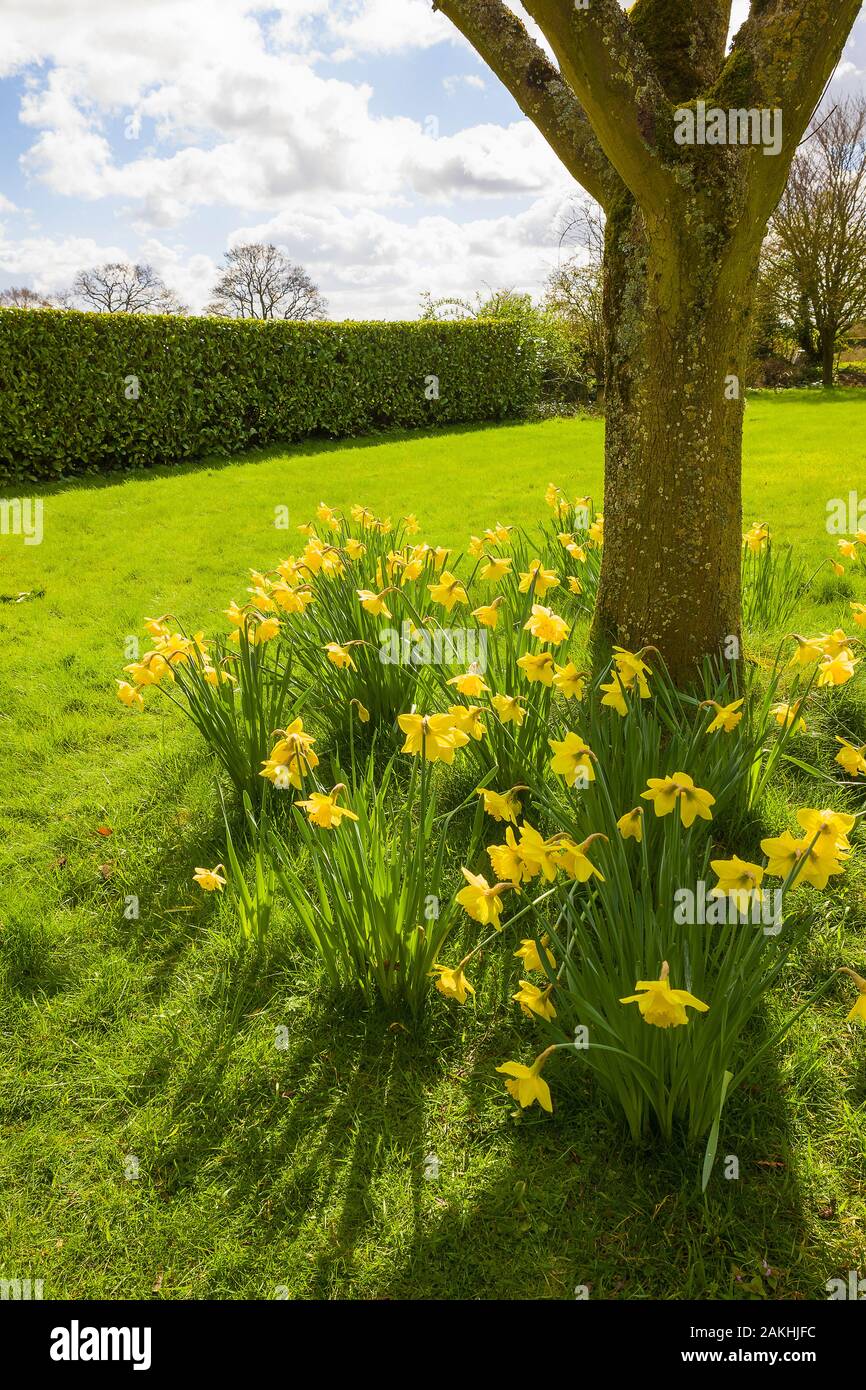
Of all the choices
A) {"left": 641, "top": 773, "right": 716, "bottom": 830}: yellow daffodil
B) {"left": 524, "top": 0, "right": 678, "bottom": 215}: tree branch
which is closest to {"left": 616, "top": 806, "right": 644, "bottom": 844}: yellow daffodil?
{"left": 641, "top": 773, "right": 716, "bottom": 830}: yellow daffodil

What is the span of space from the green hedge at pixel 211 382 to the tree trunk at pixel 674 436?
890cm

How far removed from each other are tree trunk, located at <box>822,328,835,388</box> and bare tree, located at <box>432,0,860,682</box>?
72.7 ft

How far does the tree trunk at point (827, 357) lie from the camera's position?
72.2ft

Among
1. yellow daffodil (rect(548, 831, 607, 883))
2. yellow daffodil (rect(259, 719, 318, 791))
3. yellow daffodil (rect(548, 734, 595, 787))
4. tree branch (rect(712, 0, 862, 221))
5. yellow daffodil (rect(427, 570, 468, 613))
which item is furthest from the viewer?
yellow daffodil (rect(427, 570, 468, 613))

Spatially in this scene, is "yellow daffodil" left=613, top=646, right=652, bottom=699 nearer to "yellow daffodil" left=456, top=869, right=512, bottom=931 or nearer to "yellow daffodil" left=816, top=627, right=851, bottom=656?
"yellow daffodil" left=816, top=627, right=851, bottom=656

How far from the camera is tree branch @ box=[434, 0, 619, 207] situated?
2.97 metres

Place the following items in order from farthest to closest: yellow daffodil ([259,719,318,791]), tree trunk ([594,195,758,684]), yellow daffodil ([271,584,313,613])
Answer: yellow daffodil ([271,584,313,613]) < tree trunk ([594,195,758,684]) < yellow daffodil ([259,719,318,791])

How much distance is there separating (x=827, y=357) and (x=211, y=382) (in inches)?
715

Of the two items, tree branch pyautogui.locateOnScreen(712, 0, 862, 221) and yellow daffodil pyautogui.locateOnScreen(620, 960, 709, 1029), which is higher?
tree branch pyautogui.locateOnScreen(712, 0, 862, 221)

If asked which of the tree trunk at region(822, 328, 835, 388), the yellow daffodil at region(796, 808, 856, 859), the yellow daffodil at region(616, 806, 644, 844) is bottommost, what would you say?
the yellow daffodil at region(616, 806, 644, 844)

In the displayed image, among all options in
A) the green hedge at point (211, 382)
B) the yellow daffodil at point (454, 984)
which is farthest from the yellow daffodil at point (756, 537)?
the green hedge at point (211, 382)
